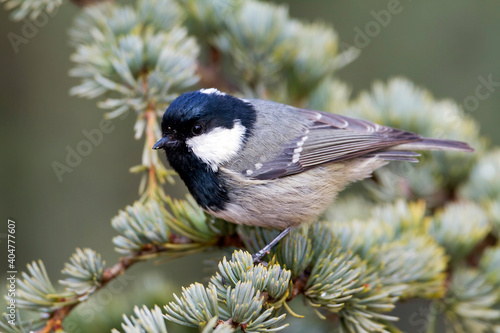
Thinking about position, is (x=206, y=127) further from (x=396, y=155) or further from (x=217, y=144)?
(x=396, y=155)

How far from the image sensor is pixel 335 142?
175cm

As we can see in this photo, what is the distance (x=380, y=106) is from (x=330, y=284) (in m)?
0.94

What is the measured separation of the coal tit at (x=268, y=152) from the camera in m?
1.53

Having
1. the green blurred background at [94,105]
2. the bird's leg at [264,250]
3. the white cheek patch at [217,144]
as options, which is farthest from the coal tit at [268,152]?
the green blurred background at [94,105]

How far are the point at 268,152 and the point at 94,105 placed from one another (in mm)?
1340

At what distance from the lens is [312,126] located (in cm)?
176

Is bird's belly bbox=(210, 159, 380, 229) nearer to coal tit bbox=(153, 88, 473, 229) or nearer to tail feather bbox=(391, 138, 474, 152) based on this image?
coal tit bbox=(153, 88, 473, 229)

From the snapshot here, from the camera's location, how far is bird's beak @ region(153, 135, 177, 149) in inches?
59.0

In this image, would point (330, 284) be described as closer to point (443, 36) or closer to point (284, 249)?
point (284, 249)

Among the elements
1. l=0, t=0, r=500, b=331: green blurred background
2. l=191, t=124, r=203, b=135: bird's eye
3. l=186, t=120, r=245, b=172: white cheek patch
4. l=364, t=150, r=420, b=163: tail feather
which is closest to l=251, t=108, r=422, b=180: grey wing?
l=364, t=150, r=420, b=163: tail feather

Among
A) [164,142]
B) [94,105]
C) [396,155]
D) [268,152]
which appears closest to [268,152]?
[268,152]

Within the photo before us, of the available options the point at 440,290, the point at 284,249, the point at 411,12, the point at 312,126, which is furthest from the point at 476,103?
the point at 284,249

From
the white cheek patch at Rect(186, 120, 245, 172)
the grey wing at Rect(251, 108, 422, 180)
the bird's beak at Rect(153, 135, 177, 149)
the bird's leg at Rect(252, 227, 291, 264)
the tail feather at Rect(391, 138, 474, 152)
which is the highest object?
the bird's beak at Rect(153, 135, 177, 149)

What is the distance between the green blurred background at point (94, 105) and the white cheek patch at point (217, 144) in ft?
2.77
